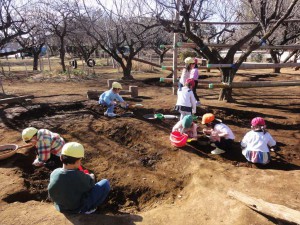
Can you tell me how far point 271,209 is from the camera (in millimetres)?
2691

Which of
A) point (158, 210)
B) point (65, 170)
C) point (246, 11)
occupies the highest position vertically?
point (246, 11)

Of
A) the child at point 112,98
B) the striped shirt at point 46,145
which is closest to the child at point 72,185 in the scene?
the striped shirt at point 46,145

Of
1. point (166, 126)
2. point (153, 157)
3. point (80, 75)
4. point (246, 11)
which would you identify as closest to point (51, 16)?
point (80, 75)

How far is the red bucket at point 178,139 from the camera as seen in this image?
4.94m

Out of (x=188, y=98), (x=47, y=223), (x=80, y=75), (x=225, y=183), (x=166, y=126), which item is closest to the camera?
(x=47, y=223)

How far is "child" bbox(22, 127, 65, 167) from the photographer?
4.14m

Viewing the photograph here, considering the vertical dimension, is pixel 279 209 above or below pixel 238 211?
above

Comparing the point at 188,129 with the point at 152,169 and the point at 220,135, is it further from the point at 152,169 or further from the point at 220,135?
the point at 152,169

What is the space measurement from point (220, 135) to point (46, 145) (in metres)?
2.97

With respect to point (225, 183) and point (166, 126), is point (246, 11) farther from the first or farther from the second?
point (225, 183)

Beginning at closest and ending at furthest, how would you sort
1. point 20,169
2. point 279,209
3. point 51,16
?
point 279,209, point 20,169, point 51,16

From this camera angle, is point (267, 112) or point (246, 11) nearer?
point (267, 112)

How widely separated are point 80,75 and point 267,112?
10699 millimetres

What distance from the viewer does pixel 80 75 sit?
14906 millimetres
